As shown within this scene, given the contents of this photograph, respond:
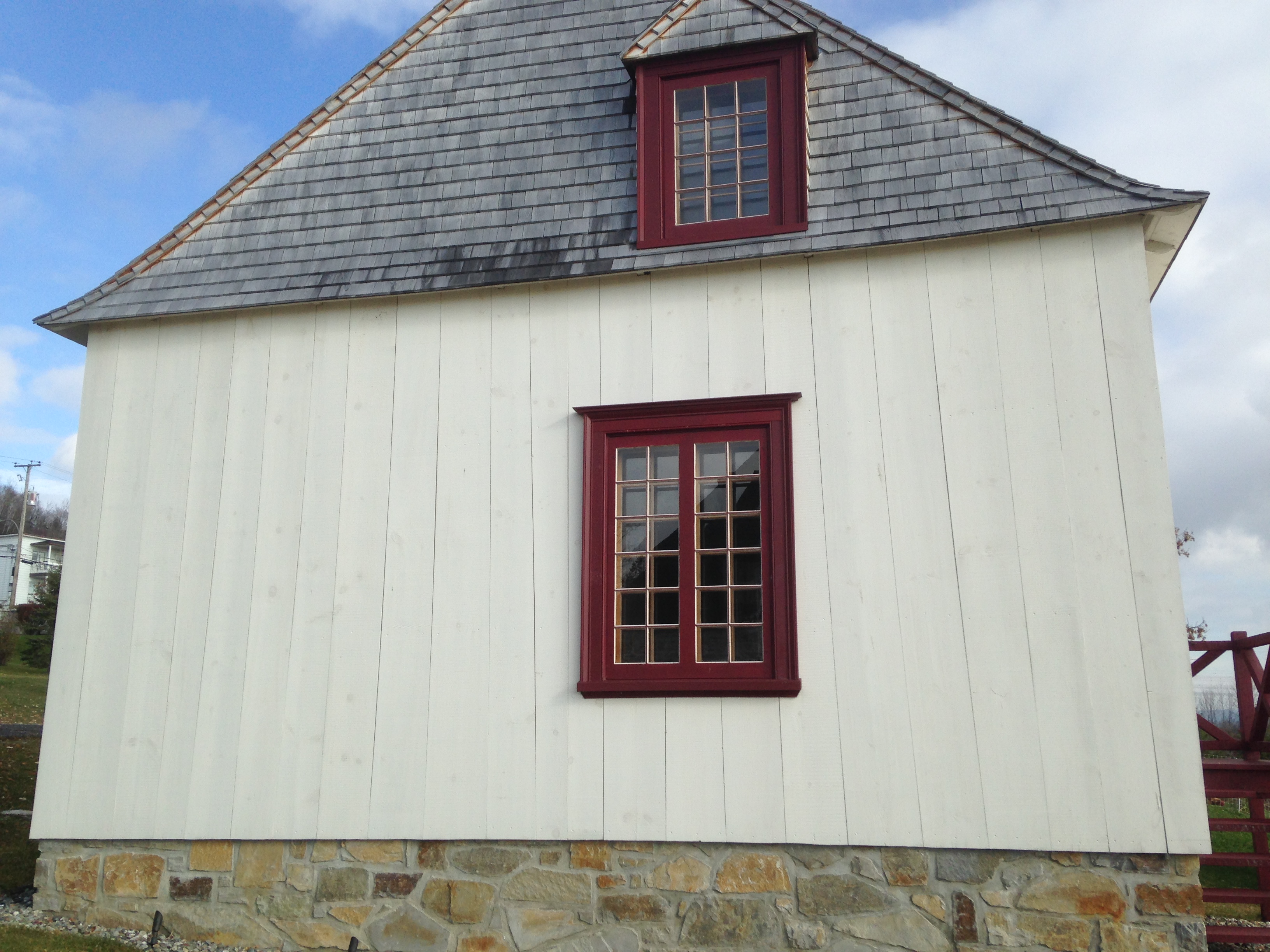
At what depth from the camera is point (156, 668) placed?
6.71 meters

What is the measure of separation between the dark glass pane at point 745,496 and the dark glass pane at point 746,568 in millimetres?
275

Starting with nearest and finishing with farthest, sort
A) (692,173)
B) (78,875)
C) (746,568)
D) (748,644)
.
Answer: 1. (748,644)
2. (746,568)
3. (78,875)
4. (692,173)

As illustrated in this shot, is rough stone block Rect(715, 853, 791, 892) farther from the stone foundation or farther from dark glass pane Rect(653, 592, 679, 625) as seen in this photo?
dark glass pane Rect(653, 592, 679, 625)

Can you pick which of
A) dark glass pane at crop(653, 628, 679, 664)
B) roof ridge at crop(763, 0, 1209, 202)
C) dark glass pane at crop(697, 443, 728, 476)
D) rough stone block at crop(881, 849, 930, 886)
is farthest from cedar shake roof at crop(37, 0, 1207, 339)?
rough stone block at crop(881, 849, 930, 886)

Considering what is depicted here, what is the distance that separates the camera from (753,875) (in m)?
5.59

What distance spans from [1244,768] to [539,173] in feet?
21.3

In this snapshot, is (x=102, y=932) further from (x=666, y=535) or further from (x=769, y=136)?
(x=769, y=136)

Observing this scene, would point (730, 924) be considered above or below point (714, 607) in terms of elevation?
below

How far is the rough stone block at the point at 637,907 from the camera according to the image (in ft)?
18.6

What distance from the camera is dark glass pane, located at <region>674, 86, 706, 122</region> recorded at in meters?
6.82

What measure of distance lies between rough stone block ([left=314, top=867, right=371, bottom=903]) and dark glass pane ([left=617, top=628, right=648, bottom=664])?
6.99 ft

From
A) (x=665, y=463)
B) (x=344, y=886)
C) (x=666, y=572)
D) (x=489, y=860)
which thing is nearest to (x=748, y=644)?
(x=666, y=572)

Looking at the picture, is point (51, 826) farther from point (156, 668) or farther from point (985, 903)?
point (985, 903)

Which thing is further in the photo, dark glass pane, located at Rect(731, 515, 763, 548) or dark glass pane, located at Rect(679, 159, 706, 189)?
dark glass pane, located at Rect(679, 159, 706, 189)
